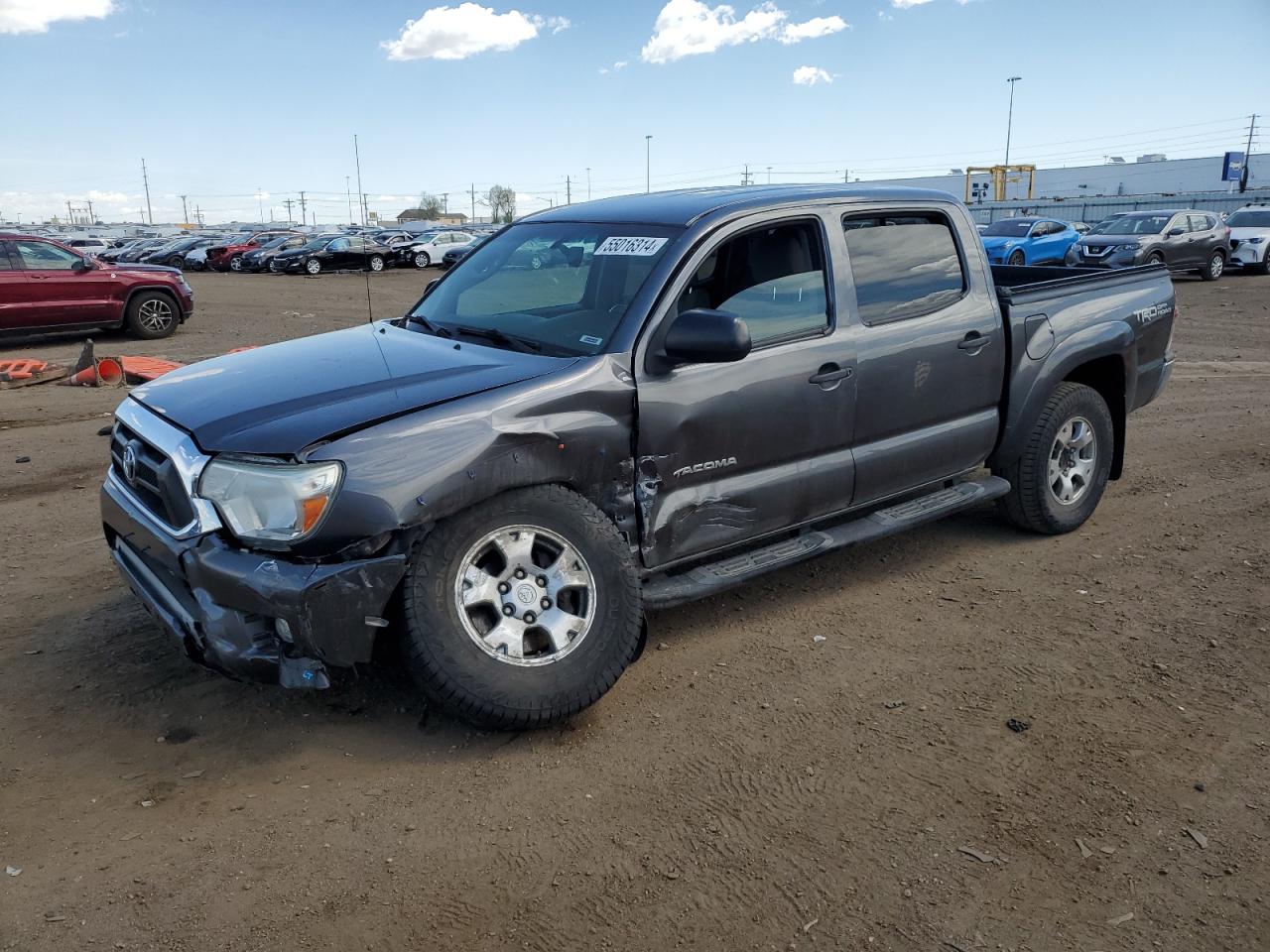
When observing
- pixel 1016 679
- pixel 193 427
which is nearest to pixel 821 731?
pixel 1016 679

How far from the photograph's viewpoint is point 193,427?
336cm

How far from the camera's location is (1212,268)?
896 inches

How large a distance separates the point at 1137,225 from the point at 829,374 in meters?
22.0

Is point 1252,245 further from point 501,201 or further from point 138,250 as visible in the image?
point 501,201

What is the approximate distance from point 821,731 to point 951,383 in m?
1.99

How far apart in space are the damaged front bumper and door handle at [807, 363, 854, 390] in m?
1.91

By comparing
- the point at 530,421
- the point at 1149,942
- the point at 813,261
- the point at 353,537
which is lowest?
the point at 1149,942

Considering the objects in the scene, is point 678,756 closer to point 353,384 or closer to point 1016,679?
point 1016,679

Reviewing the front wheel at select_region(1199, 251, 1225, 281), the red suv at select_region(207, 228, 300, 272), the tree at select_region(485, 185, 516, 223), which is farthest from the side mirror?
the tree at select_region(485, 185, 516, 223)

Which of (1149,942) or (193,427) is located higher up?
(193,427)

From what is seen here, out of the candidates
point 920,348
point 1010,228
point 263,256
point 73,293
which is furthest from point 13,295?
point 263,256

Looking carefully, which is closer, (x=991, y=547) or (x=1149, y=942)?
(x=1149, y=942)

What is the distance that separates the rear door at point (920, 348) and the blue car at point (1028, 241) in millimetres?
20049

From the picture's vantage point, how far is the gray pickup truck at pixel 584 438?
3.14 m
